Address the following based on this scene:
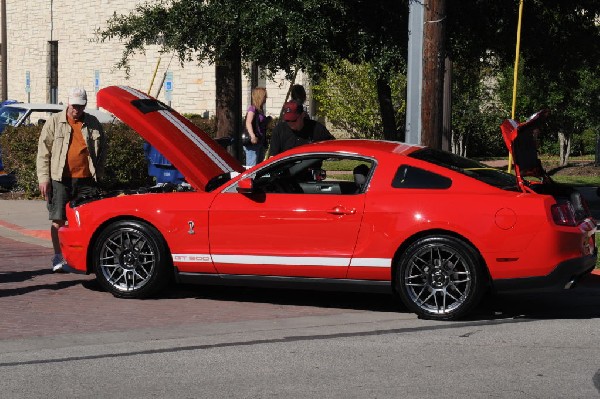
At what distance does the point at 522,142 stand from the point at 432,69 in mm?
2930

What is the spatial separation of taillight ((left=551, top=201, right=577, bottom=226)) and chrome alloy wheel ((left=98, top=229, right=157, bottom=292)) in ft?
11.6

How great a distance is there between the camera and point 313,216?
9.40m

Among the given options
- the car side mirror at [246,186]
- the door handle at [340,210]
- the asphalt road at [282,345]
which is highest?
the car side mirror at [246,186]

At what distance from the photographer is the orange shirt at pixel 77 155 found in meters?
11.5

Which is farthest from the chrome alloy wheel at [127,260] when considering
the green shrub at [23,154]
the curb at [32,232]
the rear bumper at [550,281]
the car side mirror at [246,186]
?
the green shrub at [23,154]

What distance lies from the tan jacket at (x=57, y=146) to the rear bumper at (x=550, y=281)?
474 centimetres

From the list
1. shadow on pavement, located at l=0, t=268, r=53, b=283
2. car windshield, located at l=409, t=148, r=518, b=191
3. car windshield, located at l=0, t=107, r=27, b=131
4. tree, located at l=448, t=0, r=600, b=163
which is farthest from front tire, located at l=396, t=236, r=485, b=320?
car windshield, located at l=0, t=107, r=27, b=131

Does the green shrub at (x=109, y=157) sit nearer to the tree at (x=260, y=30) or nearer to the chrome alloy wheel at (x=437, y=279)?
the tree at (x=260, y=30)

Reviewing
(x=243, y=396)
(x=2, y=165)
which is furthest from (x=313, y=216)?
(x=2, y=165)

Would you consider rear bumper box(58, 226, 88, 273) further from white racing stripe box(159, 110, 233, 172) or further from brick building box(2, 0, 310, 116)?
brick building box(2, 0, 310, 116)

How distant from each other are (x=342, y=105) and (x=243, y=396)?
26965 mm

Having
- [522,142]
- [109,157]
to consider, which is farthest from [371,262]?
[109,157]

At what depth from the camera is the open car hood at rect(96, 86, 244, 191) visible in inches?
407

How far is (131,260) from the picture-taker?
397 inches
